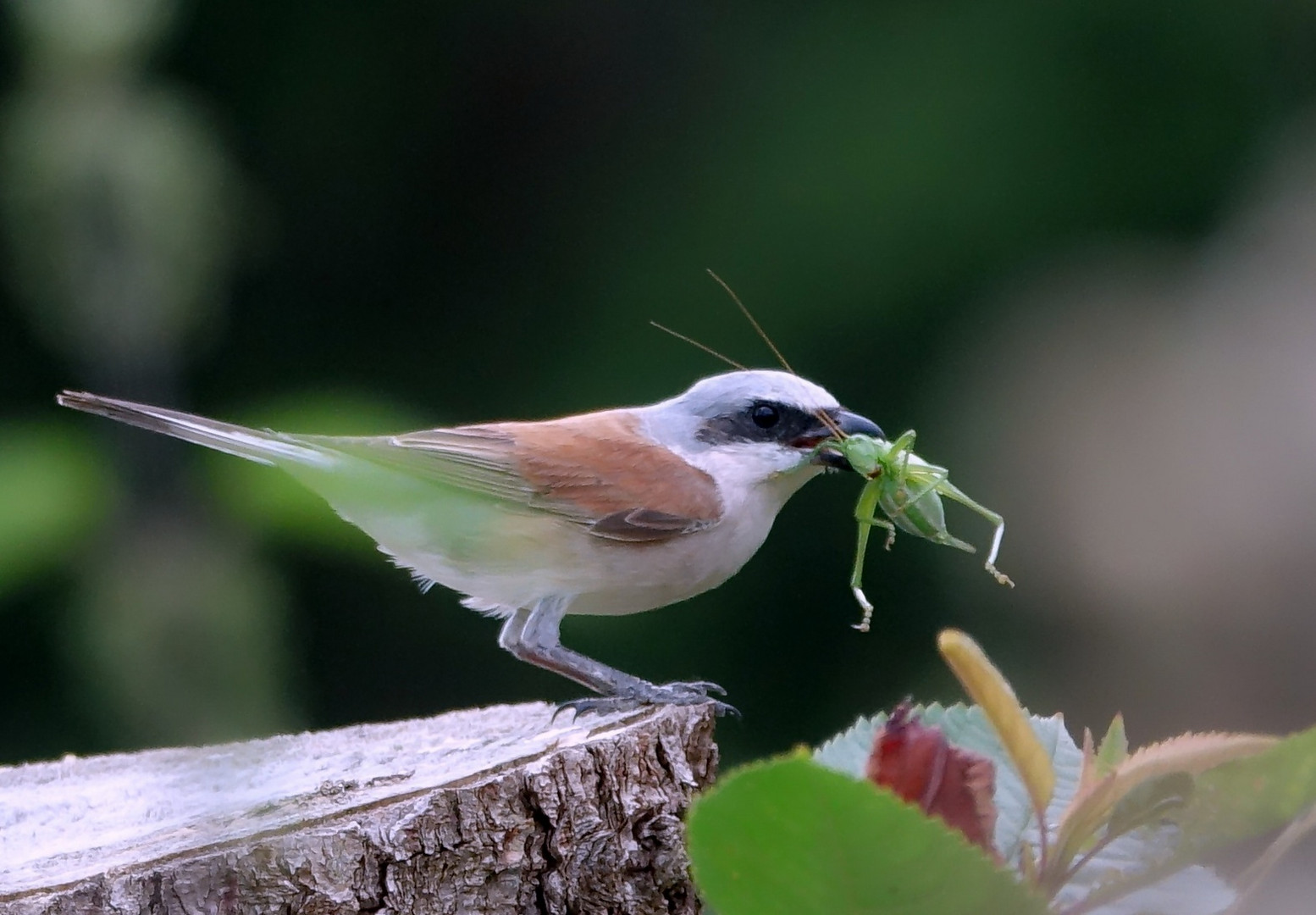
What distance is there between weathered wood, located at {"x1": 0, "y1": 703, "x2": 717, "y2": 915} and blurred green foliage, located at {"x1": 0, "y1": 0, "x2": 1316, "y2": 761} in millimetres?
2564

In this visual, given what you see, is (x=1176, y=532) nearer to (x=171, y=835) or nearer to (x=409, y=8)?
(x=409, y=8)

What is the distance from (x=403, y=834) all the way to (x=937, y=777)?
3.60 ft

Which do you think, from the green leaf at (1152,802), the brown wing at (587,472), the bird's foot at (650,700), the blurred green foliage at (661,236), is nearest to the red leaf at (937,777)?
the green leaf at (1152,802)

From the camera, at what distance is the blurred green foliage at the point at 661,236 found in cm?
521

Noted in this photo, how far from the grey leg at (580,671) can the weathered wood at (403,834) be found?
0.34 feet

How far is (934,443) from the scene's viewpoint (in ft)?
17.9

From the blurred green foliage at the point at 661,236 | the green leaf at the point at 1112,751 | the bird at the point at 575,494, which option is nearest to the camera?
the green leaf at the point at 1112,751

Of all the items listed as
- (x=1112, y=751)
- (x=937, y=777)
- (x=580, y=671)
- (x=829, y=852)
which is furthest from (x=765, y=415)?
(x=829, y=852)

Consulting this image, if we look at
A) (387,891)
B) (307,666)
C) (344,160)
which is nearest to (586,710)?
(387,891)

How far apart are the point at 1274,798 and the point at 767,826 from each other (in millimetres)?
331

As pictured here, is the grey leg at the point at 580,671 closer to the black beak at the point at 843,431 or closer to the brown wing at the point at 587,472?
the brown wing at the point at 587,472

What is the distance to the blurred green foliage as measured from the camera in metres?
5.21

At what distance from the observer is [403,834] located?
6.12 feet

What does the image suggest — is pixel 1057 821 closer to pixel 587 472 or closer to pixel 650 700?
pixel 650 700
